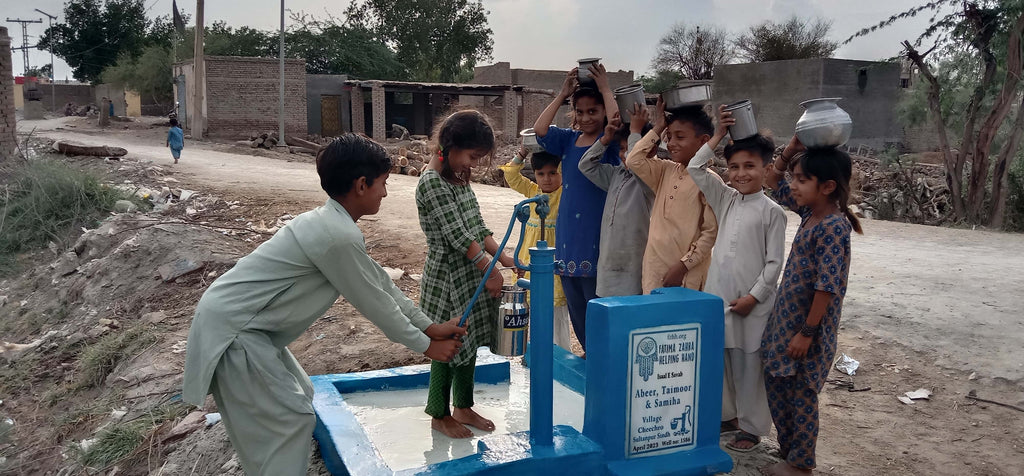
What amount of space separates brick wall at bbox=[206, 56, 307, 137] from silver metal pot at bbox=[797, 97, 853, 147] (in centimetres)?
2427

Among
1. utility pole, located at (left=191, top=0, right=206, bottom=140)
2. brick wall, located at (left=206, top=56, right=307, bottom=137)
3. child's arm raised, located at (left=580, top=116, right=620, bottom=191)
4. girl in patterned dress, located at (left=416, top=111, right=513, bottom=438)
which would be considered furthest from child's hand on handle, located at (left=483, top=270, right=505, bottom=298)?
brick wall, located at (left=206, top=56, right=307, bottom=137)

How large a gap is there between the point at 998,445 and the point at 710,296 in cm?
172

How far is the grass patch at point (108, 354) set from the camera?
17.8 feet

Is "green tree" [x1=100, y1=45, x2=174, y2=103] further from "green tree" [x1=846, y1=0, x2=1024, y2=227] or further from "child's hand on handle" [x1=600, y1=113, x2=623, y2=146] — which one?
"child's hand on handle" [x1=600, y1=113, x2=623, y2=146]

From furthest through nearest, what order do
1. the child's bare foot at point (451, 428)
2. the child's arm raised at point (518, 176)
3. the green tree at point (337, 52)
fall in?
the green tree at point (337, 52) → the child's arm raised at point (518, 176) → the child's bare foot at point (451, 428)

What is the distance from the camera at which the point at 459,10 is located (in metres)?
41.8

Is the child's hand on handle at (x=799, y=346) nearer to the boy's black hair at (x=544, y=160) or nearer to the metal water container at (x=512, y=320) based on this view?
the metal water container at (x=512, y=320)

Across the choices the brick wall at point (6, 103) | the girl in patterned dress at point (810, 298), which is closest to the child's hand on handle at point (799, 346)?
the girl in patterned dress at point (810, 298)

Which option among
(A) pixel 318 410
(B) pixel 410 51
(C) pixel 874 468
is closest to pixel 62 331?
(A) pixel 318 410

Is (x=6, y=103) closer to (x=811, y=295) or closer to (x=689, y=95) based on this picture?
(x=689, y=95)

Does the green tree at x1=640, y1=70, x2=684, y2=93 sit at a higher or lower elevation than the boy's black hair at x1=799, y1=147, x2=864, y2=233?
higher

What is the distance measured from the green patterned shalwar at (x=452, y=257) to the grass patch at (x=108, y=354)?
11.1 feet

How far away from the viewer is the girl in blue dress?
3703 mm

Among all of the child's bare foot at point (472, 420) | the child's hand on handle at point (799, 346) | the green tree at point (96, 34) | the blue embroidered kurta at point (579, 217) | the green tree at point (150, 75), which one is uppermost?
the green tree at point (96, 34)
